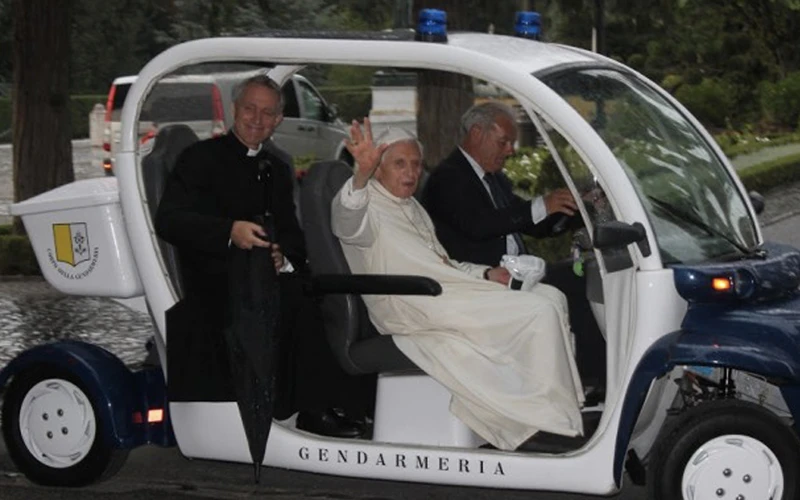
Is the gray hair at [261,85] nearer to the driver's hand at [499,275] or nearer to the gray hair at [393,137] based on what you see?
the gray hair at [393,137]

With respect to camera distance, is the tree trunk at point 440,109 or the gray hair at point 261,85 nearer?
the gray hair at point 261,85

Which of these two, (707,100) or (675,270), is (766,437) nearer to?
(675,270)

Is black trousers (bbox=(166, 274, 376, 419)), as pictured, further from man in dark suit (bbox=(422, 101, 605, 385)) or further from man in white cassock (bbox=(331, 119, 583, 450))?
man in dark suit (bbox=(422, 101, 605, 385))

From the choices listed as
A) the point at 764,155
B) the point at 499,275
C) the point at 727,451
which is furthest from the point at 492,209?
the point at 764,155

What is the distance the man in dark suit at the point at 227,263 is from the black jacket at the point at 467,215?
2.00 ft

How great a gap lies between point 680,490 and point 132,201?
2.21 meters

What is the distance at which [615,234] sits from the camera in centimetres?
616

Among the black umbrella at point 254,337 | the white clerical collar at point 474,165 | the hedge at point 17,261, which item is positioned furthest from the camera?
the hedge at point 17,261

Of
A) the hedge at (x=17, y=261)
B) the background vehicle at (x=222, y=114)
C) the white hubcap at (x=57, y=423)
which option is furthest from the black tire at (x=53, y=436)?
the background vehicle at (x=222, y=114)

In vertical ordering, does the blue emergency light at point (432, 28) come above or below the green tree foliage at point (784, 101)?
above

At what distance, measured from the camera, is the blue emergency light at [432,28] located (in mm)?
6598

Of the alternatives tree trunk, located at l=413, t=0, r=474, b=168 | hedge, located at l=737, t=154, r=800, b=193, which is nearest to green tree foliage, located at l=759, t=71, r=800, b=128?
hedge, located at l=737, t=154, r=800, b=193

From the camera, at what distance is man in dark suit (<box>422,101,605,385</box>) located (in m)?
7.10

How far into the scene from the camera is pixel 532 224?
717 centimetres
